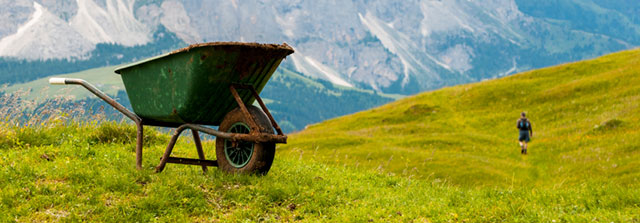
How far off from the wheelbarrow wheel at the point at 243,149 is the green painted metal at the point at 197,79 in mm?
469

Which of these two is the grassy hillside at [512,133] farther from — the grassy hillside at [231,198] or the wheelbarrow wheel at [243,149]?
the grassy hillside at [231,198]

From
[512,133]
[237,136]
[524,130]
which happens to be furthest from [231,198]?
[512,133]

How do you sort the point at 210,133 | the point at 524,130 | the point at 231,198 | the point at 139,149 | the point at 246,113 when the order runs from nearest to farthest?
1. the point at 231,198
2. the point at 246,113
3. the point at 210,133
4. the point at 139,149
5. the point at 524,130

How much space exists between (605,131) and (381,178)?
23.8 m

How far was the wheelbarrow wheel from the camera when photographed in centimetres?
833

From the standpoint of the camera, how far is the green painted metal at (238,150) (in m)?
8.59

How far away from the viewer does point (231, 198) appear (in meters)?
7.89

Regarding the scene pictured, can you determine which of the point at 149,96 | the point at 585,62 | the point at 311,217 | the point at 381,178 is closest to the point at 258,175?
the point at 311,217

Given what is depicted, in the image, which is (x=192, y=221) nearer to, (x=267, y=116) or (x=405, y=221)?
(x=267, y=116)

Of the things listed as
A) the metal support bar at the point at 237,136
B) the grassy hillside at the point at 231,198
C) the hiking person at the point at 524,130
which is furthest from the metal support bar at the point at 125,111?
the hiking person at the point at 524,130

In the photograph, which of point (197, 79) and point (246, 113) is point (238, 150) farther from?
point (197, 79)

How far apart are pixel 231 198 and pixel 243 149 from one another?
47.1 inches

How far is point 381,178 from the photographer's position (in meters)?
11.2

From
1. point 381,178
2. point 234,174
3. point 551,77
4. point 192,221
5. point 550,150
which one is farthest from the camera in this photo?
point 551,77
